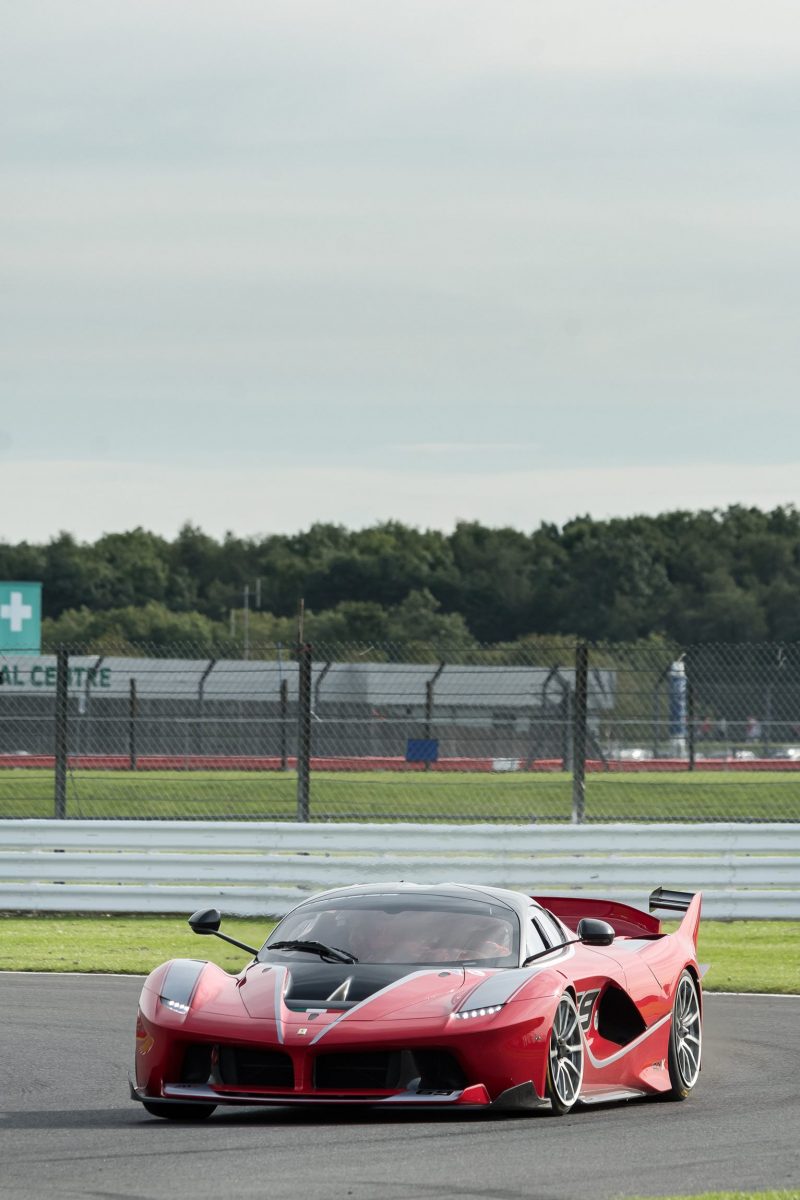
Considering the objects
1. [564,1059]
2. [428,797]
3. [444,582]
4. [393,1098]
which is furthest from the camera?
[444,582]

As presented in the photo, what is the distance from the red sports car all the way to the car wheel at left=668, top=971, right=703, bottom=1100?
0.01m

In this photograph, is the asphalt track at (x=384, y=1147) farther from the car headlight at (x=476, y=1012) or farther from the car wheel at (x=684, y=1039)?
the car headlight at (x=476, y=1012)

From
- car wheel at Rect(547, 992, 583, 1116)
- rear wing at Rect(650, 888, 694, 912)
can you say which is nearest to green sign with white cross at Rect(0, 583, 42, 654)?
rear wing at Rect(650, 888, 694, 912)

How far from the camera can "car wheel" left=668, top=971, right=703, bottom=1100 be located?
27.9 feet

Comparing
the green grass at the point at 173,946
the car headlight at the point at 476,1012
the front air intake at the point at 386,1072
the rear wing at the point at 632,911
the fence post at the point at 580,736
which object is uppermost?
the fence post at the point at 580,736

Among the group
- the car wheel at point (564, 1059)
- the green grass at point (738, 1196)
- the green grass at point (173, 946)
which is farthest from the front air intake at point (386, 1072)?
the green grass at point (173, 946)

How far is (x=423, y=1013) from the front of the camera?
24.4ft

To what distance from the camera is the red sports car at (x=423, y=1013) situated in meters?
7.34

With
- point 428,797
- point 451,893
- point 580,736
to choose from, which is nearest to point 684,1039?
point 451,893

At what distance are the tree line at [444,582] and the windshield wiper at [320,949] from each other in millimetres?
103620

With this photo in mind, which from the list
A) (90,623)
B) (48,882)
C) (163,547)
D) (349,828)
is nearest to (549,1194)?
(349,828)

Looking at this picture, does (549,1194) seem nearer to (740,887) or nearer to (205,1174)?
(205,1174)

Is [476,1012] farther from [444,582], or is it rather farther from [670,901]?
[444,582]

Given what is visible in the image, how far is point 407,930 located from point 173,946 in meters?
7.26
